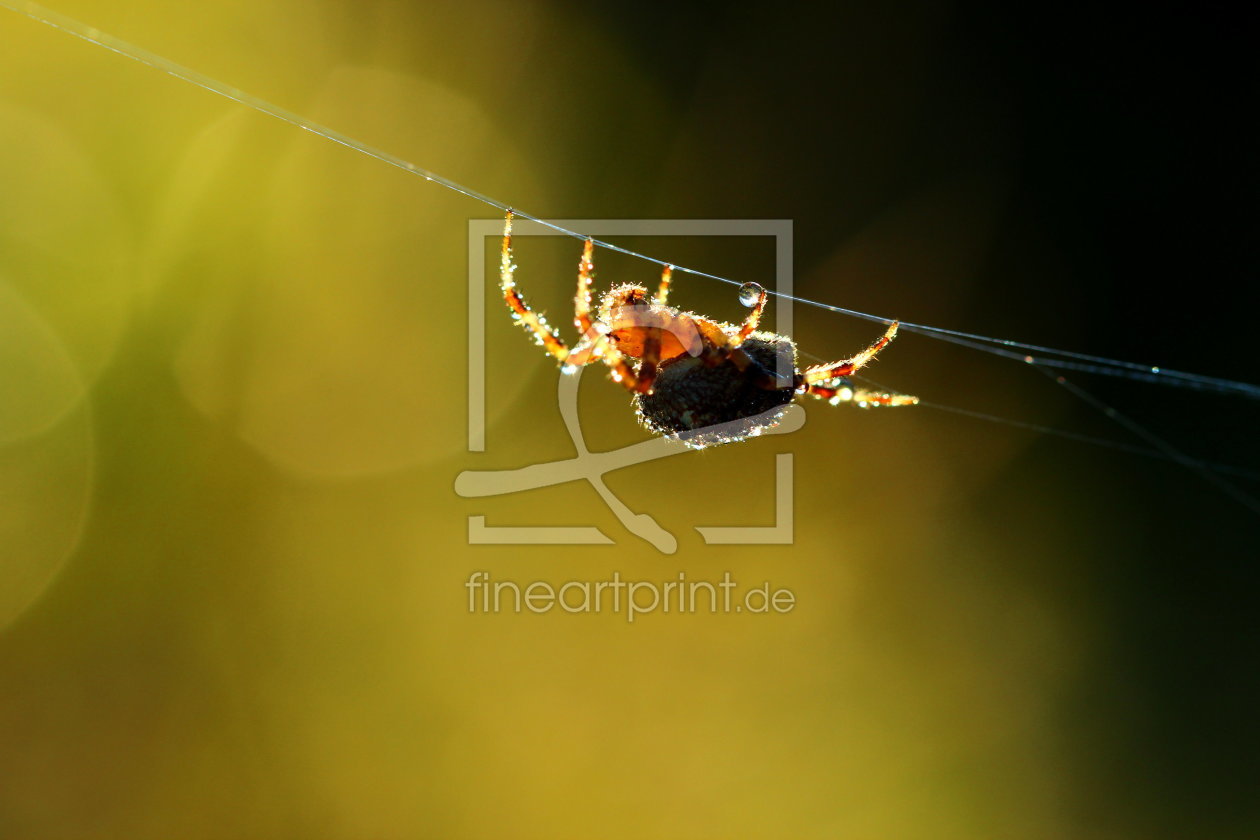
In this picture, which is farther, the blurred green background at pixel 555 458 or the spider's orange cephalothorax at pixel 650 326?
the blurred green background at pixel 555 458

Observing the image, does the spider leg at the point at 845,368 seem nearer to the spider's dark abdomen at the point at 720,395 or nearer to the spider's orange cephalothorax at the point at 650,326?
the spider's dark abdomen at the point at 720,395

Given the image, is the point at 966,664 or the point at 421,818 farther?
the point at 966,664

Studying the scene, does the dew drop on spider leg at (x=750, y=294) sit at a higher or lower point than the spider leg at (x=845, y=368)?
higher

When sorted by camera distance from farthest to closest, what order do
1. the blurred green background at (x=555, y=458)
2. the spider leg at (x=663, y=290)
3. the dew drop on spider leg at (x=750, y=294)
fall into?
1. the blurred green background at (x=555, y=458)
2. the spider leg at (x=663, y=290)
3. the dew drop on spider leg at (x=750, y=294)

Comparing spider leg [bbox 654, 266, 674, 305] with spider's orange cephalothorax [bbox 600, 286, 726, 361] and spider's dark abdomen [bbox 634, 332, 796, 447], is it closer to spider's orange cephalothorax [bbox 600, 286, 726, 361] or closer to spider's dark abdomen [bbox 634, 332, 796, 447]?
spider's orange cephalothorax [bbox 600, 286, 726, 361]

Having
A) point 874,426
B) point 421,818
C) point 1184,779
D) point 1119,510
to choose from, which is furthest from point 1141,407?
point 421,818

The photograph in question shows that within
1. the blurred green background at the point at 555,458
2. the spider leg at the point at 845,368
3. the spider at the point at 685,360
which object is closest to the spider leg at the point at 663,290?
the spider at the point at 685,360

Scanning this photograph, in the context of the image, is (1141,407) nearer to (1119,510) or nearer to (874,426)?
(1119,510)
